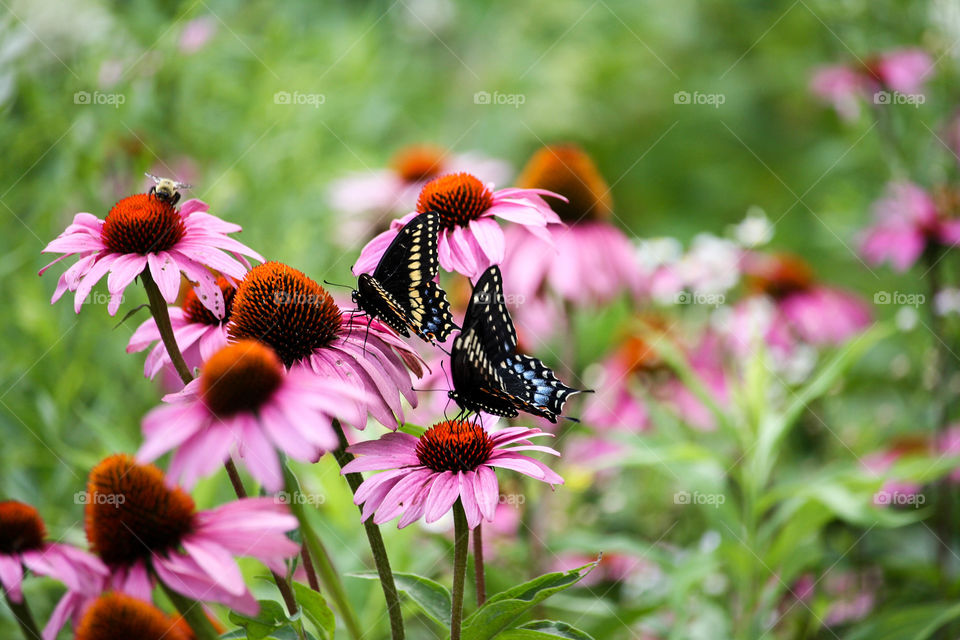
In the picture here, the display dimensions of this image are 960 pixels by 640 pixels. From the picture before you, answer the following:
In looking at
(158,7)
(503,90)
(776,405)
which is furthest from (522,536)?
(503,90)

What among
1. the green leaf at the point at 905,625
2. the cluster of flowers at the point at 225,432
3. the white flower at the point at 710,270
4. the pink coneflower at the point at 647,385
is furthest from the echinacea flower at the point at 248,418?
the white flower at the point at 710,270

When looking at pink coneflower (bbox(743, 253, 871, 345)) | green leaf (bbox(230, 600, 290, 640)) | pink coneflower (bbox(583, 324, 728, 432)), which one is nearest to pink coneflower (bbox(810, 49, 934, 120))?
pink coneflower (bbox(743, 253, 871, 345))

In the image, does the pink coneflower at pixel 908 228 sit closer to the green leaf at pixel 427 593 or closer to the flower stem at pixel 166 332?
the green leaf at pixel 427 593

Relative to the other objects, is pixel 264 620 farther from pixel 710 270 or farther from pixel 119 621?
pixel 710 270

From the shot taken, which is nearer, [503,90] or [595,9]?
[503,90]

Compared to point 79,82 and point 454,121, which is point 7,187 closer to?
point 79,82

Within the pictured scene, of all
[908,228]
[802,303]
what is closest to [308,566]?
[908,228]

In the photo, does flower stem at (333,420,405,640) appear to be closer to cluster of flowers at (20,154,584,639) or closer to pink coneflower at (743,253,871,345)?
cluster of flowers at (20,154,584,639)
